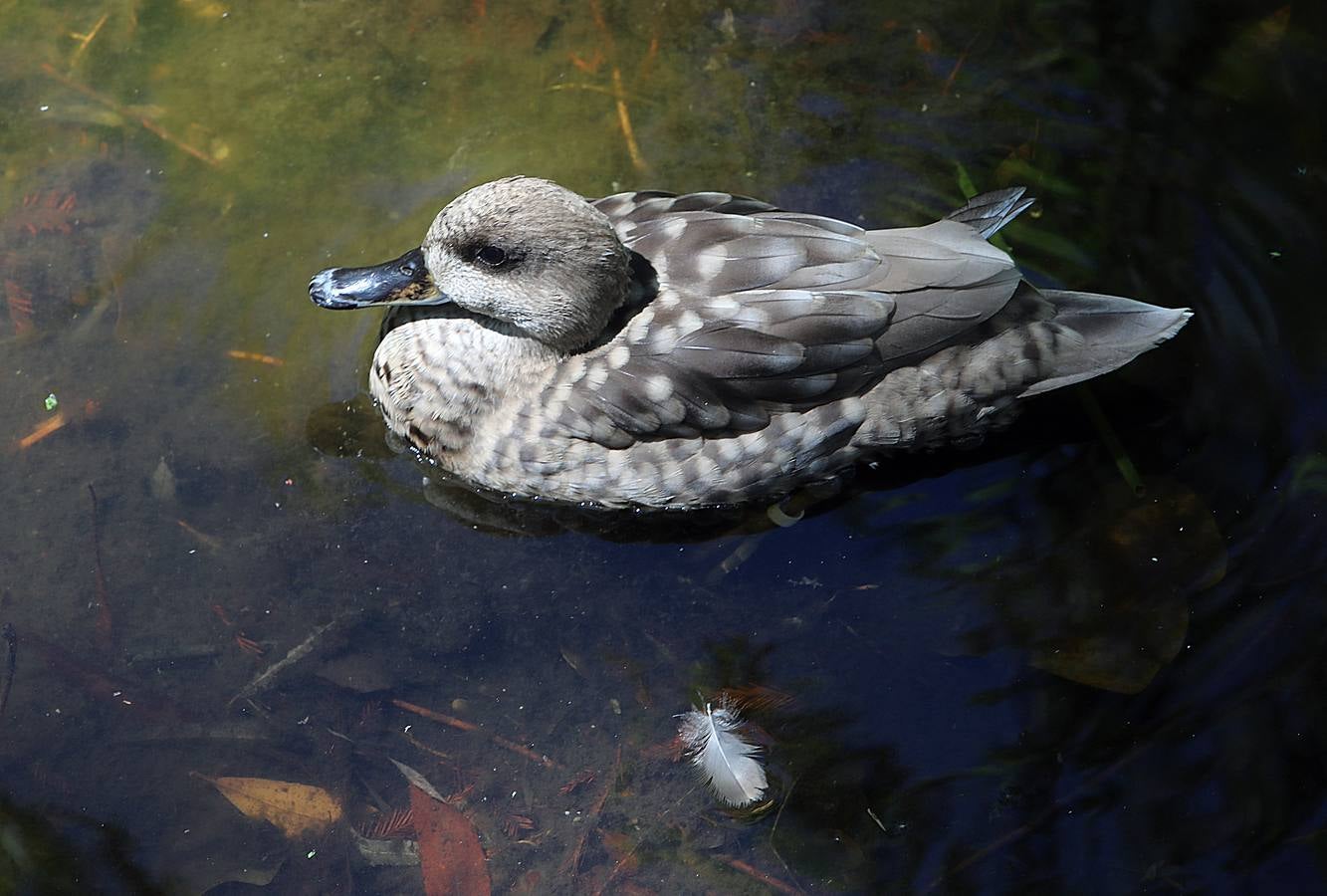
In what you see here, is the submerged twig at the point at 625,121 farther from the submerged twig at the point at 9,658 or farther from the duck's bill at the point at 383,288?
the submerged twig at the point at 9,658

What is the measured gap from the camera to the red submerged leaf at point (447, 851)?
158 inches

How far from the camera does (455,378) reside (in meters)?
4.70

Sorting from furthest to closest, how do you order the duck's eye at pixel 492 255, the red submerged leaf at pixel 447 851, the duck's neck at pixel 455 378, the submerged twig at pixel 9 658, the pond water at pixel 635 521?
the duck's neck at pixel 455 378
the duck's eye at pixel 492 255
the submerged twig at pixel 9 658
the pond water at pixel 635 521
the red submerged leaf at pixel 447 851

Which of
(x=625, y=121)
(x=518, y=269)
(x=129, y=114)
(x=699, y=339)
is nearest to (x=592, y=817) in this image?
(x=699, y=339)

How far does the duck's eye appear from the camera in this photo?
438 cm

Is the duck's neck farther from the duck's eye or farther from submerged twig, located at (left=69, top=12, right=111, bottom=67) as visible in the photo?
submerged twig, located at (left=69, top=12, right=111, bottom=67)

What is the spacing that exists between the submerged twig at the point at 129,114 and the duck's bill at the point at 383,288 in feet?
4.53

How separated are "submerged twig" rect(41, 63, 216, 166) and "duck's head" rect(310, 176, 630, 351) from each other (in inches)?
56.2

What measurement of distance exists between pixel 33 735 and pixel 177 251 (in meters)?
2.16

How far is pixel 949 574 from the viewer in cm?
468

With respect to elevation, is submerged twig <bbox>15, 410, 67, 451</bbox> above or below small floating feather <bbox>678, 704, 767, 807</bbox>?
below

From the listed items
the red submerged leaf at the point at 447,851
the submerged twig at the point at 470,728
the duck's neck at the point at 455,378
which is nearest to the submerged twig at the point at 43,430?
the duck's neck at the point at 455,378

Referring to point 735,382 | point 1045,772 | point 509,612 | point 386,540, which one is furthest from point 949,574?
point 386,540

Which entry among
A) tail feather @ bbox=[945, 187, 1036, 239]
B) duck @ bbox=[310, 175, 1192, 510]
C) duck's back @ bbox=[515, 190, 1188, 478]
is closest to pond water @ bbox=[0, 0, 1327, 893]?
duck @ bbox=[310, 175, 1192, 510]
